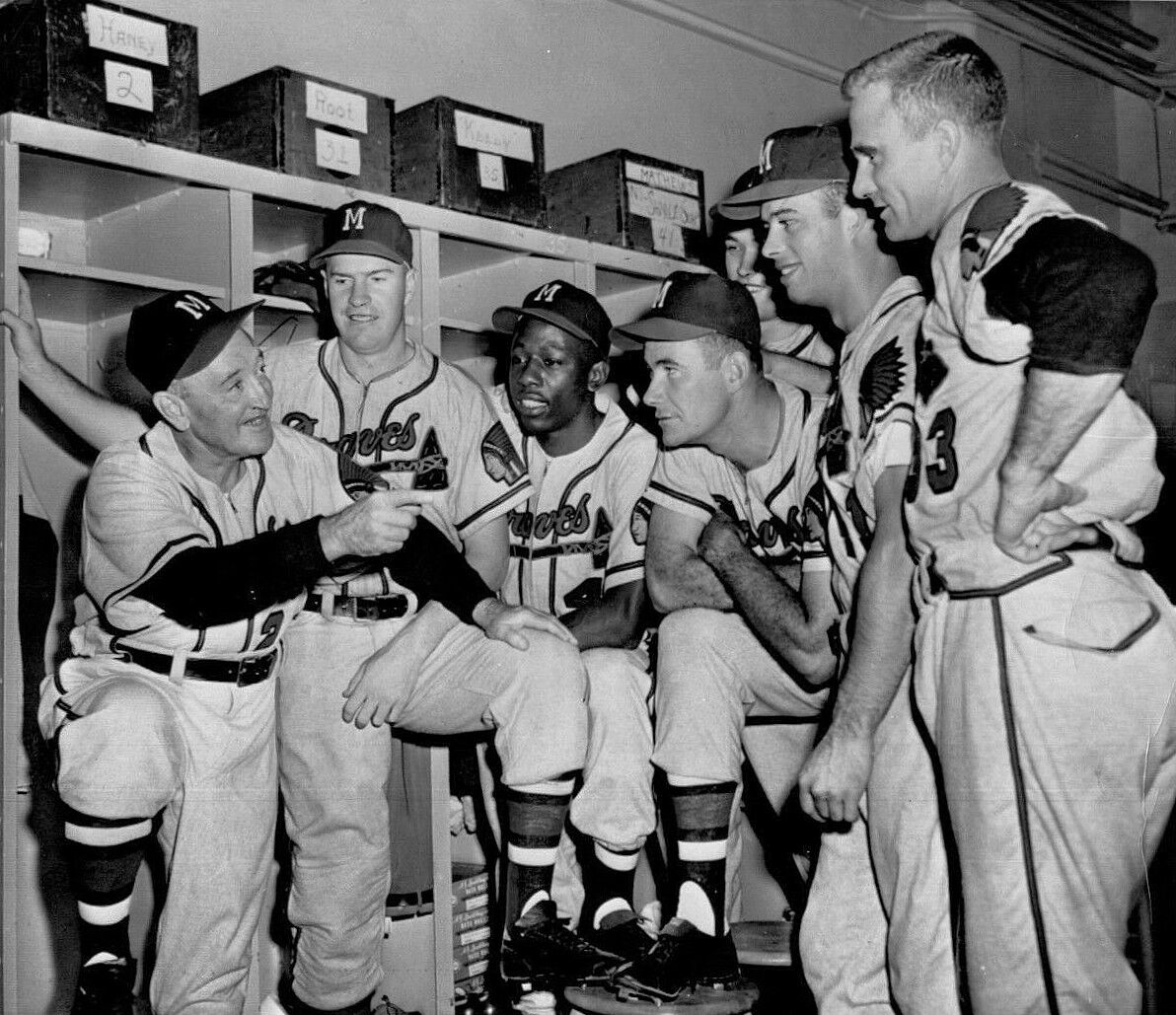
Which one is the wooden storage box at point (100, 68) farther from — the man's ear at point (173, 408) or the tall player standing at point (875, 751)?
the tall player standing at point (875, 751)

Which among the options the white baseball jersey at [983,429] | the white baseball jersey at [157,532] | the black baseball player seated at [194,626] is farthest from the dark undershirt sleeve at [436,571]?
the white baseball jersey at [983,429]

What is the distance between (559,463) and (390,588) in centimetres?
59

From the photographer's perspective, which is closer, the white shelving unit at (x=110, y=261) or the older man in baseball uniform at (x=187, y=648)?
the older man in baseball uniform at (x=187, y=648)

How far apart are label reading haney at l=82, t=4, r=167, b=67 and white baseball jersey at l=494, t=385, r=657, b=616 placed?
3.68ft

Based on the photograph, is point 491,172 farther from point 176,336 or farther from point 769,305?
point 176,336

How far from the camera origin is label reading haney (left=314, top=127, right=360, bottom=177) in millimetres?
3161

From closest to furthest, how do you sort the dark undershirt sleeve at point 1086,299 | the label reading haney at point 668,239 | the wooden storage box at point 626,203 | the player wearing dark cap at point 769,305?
1. the dark undershirt sleeve at point 1086,299
2. the player wearing dark cap at point 769,305
3. the wooden storage box at point 626,203
4. the label reading haney at point 668,239

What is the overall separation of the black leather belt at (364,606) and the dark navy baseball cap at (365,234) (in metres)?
0.77

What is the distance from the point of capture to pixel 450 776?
11.3ft

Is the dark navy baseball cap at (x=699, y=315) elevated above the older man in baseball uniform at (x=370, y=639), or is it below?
above

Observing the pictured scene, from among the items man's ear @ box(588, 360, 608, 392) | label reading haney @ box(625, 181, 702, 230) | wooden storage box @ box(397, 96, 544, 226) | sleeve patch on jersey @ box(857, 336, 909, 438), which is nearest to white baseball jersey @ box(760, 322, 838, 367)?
man's ear @ box(588, 360, 608, 392)

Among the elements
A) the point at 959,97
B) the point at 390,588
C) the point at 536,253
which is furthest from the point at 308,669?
the point at 959,97

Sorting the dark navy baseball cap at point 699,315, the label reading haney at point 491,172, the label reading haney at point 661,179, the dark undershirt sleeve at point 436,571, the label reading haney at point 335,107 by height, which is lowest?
the dark undershirt sleeve at point 436,571

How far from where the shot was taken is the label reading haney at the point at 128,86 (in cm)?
277
